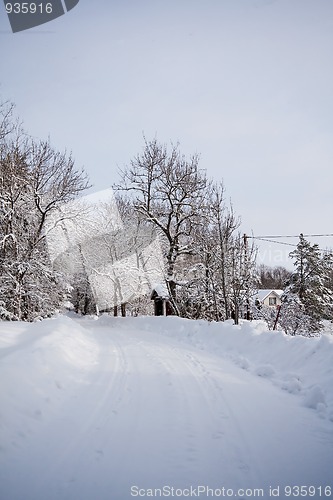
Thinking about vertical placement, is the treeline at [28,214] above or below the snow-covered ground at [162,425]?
above

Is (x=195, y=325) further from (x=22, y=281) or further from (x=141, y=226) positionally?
(x=141, y=226)

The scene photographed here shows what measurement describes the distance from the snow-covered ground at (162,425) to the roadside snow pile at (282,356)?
3 cm

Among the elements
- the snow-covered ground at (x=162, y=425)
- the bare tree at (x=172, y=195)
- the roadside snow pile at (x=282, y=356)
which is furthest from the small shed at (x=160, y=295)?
the snow-covered ground at (x=162, y=425)

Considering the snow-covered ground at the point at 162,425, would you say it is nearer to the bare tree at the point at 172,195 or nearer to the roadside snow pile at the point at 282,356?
the roadside snow pile at the point at 282,356

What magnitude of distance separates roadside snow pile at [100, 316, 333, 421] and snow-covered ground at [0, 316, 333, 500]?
32mm

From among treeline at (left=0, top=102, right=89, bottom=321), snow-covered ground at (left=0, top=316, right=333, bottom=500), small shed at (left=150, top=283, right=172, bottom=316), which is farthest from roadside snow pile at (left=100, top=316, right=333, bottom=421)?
small shed at (left=150, top=283, right=172, bottom=316)

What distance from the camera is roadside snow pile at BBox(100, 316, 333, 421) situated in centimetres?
504

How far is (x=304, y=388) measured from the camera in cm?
530

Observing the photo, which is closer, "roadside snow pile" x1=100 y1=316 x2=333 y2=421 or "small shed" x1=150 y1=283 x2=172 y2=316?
"roadside snow pile" x1=100 y1=316 x2=333 y2=421

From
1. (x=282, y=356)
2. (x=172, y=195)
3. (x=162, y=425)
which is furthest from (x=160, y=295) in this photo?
(x=162, y=425)

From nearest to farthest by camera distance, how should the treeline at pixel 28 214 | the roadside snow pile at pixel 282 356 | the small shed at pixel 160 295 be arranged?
the roadside snow pile at pixel 282 356 → the treeline at pixel 28 214 → the small shed at pixel 160 295

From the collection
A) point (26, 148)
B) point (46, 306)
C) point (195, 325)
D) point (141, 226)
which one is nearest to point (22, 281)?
point (46, 306)

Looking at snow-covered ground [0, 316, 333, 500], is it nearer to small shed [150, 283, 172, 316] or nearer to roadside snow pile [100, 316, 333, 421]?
roadside snow pile [100, 316, 333, 421]

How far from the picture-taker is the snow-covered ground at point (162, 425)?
2781 mm
